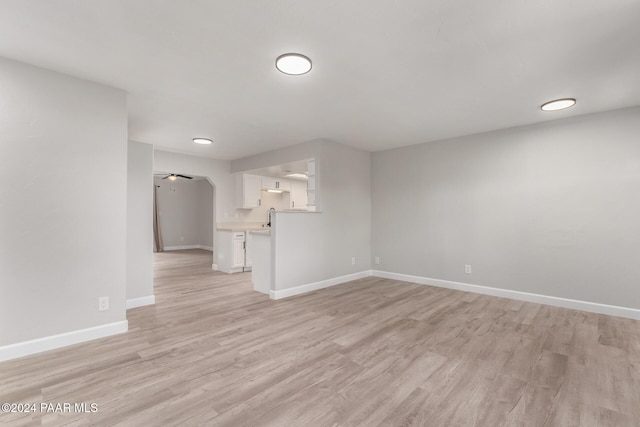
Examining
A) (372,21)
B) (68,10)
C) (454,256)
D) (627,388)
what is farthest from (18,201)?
(454,256)

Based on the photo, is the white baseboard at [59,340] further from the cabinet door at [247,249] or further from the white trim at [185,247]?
the white trim at [185,247]

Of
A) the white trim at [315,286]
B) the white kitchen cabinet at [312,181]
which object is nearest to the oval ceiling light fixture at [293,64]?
the white kitchen cabinet at [312,181]

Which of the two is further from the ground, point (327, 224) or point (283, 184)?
point (283, 184)

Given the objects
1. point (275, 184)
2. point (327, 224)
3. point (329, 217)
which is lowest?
point (327, 224)

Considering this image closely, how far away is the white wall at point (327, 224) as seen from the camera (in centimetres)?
418

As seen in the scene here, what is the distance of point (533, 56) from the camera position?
2.24 metres

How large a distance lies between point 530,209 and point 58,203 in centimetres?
543

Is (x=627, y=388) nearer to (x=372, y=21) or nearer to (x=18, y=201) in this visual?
(x=372, y=21)

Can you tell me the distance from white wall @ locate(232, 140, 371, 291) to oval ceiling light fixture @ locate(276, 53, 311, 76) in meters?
2.11

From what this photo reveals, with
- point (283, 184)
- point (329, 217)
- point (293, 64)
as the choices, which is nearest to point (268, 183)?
point (283, 184)

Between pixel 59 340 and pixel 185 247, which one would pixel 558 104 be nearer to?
pixel 59 340

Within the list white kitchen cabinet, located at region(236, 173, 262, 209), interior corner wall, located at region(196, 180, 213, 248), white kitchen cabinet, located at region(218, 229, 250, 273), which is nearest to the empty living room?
white kitchen cabinet, located at region(218, 229, 250, 273)

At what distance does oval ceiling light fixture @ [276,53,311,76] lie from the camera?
2.24 m

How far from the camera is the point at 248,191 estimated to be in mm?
6301
